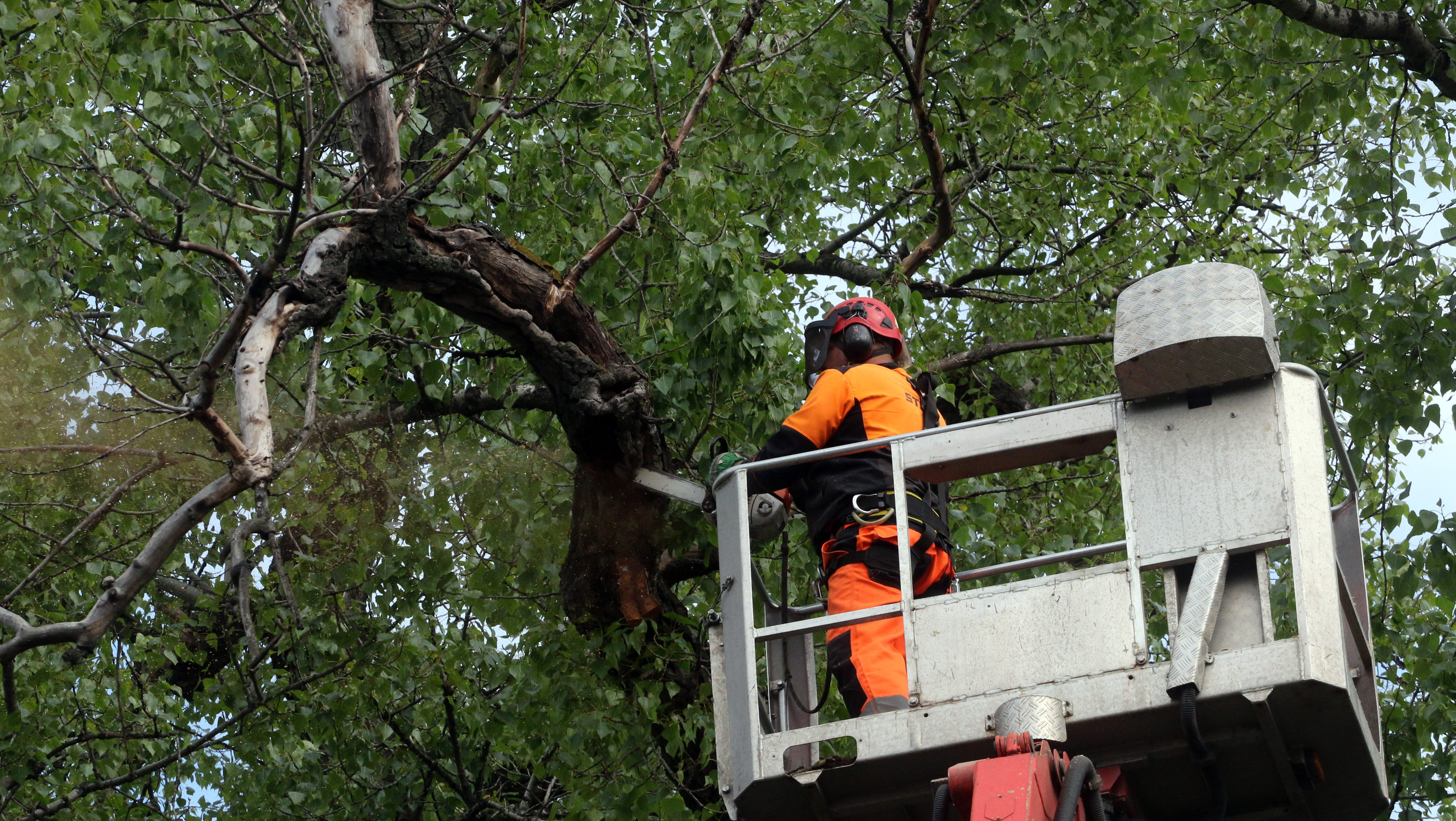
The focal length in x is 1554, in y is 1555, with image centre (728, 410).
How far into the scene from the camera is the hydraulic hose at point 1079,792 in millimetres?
4090

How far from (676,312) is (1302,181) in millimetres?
4643

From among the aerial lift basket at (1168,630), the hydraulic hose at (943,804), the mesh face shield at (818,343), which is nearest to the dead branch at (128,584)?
the aerial lift basket at (1168,630)

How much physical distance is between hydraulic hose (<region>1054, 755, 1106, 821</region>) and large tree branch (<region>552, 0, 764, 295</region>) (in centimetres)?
317

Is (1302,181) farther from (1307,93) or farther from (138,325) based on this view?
(138,325)

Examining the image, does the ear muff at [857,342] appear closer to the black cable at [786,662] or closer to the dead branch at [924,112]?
the black cable at [786,662]

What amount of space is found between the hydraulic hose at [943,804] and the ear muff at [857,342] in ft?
7.77

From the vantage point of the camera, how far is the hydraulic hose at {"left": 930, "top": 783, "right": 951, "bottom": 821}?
436 centimetres

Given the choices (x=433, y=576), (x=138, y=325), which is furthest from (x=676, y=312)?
(x=138, y=325)

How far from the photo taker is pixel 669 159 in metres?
6.66

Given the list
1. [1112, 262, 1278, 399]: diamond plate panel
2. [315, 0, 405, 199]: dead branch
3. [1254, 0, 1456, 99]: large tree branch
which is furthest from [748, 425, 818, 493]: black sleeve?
[1254, 0, 1456, 99]: large tree branch

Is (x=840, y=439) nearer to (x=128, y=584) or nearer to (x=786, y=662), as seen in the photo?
(x=786, y=662)

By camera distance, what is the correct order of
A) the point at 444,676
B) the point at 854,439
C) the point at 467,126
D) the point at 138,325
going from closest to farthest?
the point at 854,439 → the point at 444,676 → the point at 138,325 → the point at 467,126

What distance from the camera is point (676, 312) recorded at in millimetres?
7750

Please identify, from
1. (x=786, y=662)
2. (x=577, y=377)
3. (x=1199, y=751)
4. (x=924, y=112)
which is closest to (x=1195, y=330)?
(x=1199, y=751)
